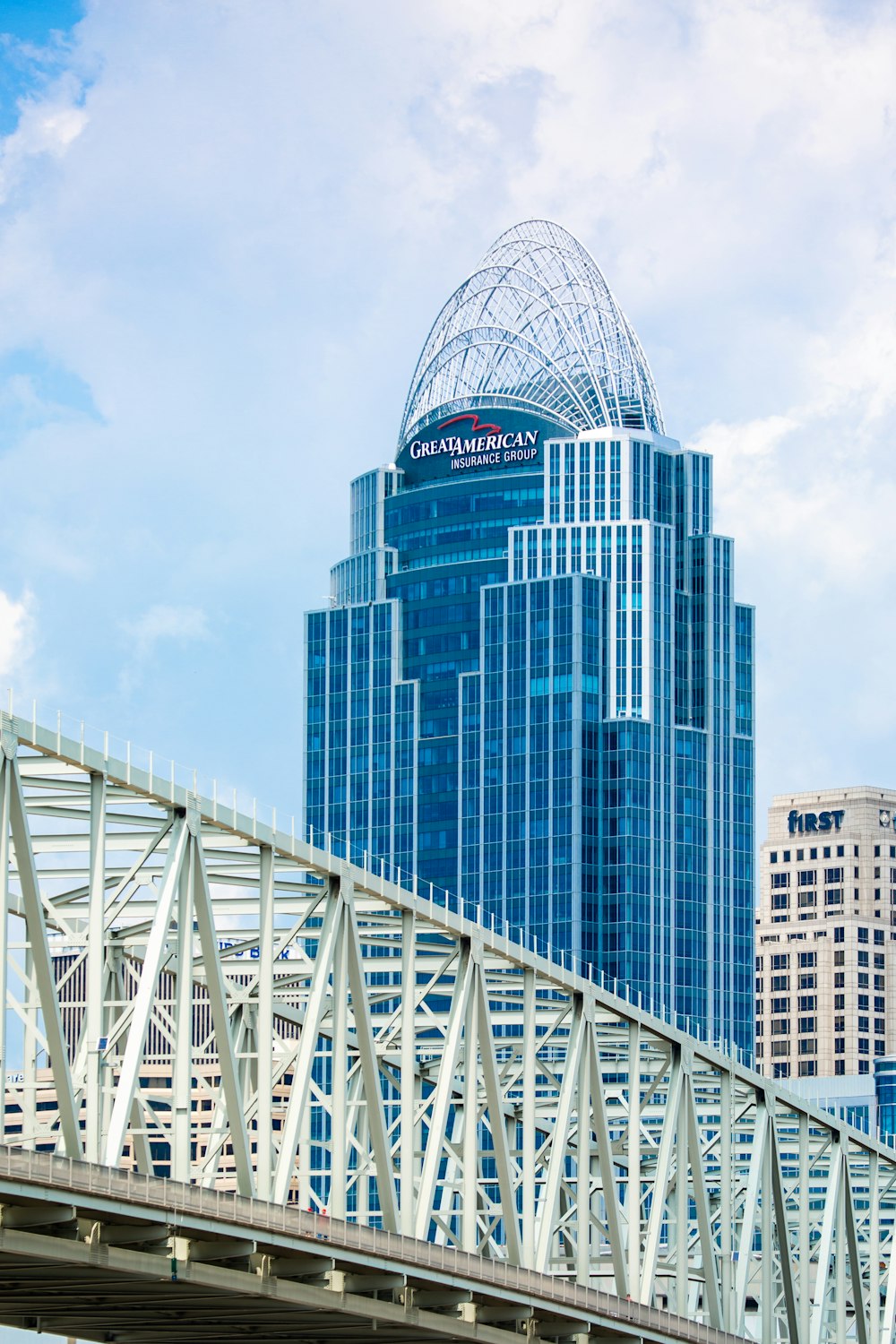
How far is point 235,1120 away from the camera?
7488 centimetres

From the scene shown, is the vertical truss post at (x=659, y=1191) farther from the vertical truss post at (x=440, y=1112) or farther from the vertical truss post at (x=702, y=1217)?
the vertical truss post at (x=440, y=1112)

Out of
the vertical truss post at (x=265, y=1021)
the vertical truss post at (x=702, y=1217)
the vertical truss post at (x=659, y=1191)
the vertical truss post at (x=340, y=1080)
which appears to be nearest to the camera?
the vertical truss post at (x=265, y=1021)

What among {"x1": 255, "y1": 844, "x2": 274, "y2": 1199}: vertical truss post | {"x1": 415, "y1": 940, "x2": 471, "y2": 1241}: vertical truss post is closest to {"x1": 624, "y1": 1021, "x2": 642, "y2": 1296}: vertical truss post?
{"x1": 415, "y1": 940, "x2": 471, "y2": 1241}: vertical truss post

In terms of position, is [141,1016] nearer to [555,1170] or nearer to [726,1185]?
[555,1170]

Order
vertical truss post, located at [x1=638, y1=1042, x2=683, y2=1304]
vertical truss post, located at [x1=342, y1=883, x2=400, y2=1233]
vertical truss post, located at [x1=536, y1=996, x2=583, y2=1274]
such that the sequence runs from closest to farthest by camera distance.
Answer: vertical truss post, located at [x1=342, y1=883, x2=400, y2=1233], vertical truss post, located at [x1=536, y1=996, x2=583, y2=1274], vertical truss post, located at [x1=638, y1=1042, x2=683, y2=1304]

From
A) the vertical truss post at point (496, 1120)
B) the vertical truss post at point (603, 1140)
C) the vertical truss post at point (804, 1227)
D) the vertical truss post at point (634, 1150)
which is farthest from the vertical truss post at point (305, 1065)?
the vertical truss post at point (804, 1227)

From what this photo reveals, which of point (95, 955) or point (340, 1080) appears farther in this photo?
point (340, 1080)

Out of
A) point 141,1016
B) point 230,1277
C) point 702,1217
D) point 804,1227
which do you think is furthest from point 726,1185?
point 141,1016

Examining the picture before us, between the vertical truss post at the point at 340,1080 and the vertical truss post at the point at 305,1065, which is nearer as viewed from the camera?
the vertical truss post at the point at 305,1065

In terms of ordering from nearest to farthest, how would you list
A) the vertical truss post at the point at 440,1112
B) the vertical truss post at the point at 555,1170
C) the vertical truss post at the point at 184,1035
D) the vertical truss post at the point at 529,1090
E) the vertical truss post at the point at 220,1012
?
the vertical truss post at the point at 184,1035 < the vertical truss post at the point at 220,1012 < the vertical truss post at the point at 440,1112 < the vertical truss post at the point at 555,1170 < the vertical truss post at the point at 529,1090

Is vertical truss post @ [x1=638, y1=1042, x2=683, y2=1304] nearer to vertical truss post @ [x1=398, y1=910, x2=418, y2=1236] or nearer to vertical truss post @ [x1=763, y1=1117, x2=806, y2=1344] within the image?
vertical truss post @ [x1=763, y1=1117, x2=806, y2=1344]

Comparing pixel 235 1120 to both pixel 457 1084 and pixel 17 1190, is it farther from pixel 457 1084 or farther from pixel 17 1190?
pixel 457 1084

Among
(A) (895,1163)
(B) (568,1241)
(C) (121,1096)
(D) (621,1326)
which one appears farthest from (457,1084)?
(C) (121,1096)

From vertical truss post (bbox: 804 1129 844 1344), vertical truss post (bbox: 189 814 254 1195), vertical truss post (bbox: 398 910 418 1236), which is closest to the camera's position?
vertical truss post (bbox: 189 814 254 1195)
